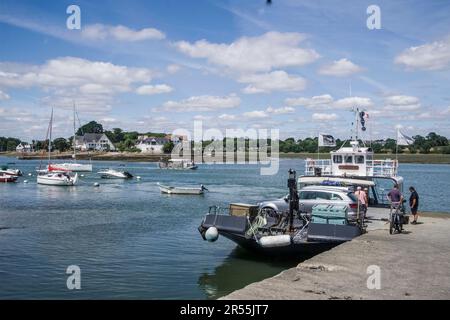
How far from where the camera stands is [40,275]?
1755 cm

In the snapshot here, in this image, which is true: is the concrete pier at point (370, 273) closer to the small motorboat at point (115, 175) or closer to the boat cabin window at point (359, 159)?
the boat cabin window at point (359, 159)

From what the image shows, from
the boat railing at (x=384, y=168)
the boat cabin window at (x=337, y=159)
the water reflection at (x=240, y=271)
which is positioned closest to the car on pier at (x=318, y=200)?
the water reflection at (x=240, y=271)

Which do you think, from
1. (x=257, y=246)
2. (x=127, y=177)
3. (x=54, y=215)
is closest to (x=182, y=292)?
(x=257, y=246)

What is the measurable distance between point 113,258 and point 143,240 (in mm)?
4680

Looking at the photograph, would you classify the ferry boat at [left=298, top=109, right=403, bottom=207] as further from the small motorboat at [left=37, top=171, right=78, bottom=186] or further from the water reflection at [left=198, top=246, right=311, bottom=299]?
the small motorboat at [left=37, top=171, right=78, bottom=186]

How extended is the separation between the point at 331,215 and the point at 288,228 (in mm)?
1565

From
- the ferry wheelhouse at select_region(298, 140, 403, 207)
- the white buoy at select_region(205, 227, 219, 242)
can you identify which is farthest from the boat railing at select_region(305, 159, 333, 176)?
the white buoy at select_region(205, 227, 219, 242)

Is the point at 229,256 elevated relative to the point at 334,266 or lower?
lower

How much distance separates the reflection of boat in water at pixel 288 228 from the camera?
1672cm

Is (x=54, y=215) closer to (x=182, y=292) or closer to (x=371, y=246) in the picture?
(x=182, y=292)

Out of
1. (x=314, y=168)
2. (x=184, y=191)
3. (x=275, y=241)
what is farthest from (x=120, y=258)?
(x=184, y=191)

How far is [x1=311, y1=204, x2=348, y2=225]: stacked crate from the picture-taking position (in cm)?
1741

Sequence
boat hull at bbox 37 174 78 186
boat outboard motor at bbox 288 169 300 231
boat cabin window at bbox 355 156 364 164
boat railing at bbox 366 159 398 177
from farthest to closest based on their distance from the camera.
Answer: boat hull at bbox 37 174 78 186 → boat cabin window at bbox 355 156 364 164 → boat railing at bbox 366 159 398 177 → boat outboard motor at bbox 288 169 300 231
